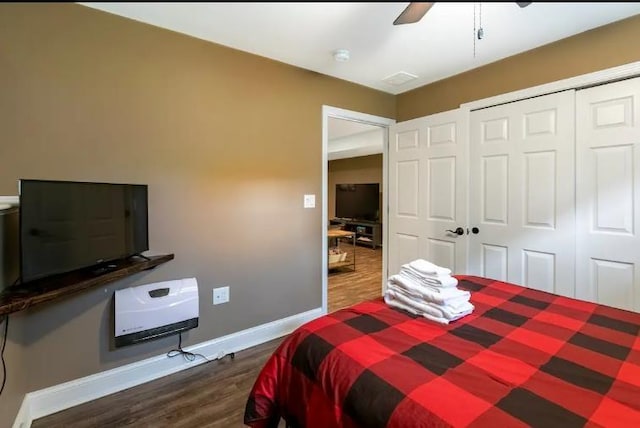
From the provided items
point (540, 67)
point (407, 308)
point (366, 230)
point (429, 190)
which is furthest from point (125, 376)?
point (366, 230)

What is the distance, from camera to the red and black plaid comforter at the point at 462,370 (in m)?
0.80

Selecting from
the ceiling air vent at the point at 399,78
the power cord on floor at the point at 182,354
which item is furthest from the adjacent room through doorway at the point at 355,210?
the power cord on floor at the point at 182,354

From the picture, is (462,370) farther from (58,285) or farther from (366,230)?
(366,230)

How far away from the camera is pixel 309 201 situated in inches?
107

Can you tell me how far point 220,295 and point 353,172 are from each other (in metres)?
5.78

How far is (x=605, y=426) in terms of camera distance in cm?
73

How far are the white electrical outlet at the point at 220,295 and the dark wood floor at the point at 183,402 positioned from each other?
411 mm

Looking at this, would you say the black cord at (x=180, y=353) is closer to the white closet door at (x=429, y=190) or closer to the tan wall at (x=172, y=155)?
the tan wall at (x=172, y=155)

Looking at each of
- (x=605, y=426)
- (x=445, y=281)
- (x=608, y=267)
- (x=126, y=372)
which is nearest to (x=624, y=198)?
(x=608, y=267)

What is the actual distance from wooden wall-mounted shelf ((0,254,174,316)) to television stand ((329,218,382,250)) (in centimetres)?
534

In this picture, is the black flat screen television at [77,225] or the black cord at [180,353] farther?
the black cord at [180,353]

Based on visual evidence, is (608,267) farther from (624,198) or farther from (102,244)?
(102,244)

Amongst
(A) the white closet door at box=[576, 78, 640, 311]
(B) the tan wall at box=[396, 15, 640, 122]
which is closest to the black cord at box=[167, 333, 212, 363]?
(A) the white closet door at box=[576, 78, 640, 311]

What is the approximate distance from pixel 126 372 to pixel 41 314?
1.90 ft
